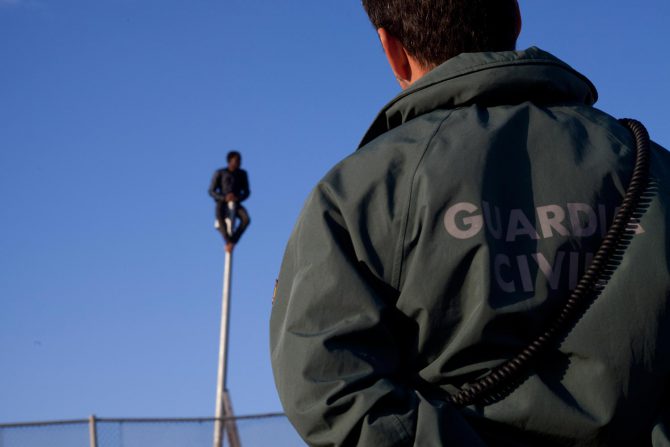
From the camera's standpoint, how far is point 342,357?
7.64 ft

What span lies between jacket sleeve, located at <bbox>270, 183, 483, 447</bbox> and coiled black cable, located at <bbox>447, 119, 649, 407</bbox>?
3.0 inches

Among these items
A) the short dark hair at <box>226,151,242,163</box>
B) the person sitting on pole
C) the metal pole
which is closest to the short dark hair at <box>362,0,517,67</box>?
the metal pole

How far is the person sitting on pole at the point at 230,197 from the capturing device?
68.8ft

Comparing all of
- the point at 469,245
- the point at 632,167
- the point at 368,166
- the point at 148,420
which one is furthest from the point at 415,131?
the point at 148,420

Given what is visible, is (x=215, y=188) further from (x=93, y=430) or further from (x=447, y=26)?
(x=447, y=26)

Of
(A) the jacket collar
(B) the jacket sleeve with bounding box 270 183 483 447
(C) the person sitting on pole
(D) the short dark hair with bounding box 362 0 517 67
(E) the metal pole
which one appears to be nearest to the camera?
(B) the jacket sleeve with bounding box 270 183 483 447

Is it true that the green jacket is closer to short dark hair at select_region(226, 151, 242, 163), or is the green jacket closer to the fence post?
the fence post

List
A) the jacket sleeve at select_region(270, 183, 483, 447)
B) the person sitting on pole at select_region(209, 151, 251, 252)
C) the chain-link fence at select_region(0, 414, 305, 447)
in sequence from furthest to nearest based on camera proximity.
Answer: the person sitting on pole at select_region(209, 151, 251, 252) → the chain-link fence at select_region(0, 414, 305, 447) → the jacket sleeve at select_region(270, 183, 483, 447)

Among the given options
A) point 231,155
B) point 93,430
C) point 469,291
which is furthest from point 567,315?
point 231,155

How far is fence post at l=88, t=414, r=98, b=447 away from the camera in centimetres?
1169

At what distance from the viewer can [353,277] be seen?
238 cm

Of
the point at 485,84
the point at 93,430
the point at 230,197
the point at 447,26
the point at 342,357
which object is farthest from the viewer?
the point at 230,197

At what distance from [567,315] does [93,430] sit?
9979mm

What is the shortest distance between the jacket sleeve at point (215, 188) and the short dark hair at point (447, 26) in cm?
1837
